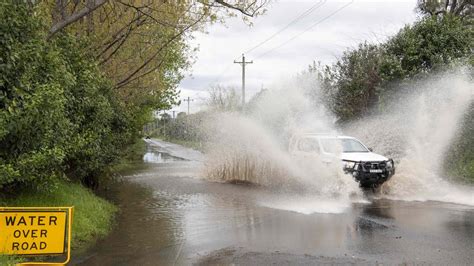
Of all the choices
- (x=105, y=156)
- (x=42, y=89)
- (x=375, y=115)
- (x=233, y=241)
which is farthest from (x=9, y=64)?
(x=375, y=115)

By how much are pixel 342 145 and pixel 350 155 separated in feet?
3.39

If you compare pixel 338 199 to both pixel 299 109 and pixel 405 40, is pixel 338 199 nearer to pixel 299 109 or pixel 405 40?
pixel 299 109

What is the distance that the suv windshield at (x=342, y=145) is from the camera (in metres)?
15.1

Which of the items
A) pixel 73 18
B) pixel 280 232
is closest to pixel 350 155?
pixel 280 232

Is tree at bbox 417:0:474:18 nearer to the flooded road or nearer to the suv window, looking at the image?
the suv window

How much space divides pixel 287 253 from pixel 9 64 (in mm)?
4663

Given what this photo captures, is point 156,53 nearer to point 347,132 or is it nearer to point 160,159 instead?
point 347,132

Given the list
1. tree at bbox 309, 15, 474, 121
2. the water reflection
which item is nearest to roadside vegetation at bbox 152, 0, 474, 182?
tree at bbox 309, 15, 474, 121

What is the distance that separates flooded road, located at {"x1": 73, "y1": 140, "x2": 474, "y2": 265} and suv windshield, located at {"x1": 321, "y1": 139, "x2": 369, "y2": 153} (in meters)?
1.99

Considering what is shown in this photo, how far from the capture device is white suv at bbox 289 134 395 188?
13.8 m

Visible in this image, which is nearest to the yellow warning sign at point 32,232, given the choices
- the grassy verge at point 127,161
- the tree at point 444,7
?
the grassy verge at point 127,161

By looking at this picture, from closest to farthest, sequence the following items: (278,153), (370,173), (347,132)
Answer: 1. (370,173)
2. (278,153)
3. (347,132)

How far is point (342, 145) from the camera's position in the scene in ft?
50.5

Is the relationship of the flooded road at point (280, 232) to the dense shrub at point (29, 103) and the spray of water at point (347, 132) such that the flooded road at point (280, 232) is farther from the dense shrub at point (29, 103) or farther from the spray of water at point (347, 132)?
the dense shrub at point (29, 103)
